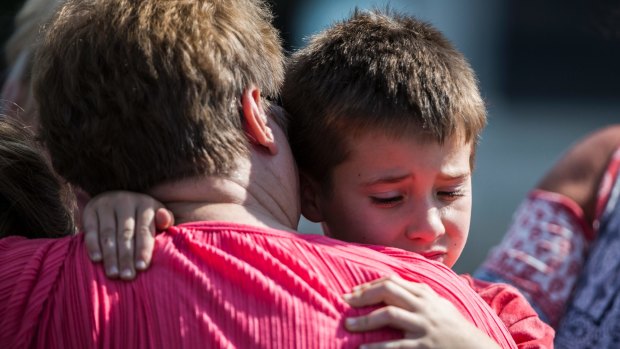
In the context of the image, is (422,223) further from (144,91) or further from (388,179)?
(144,91)

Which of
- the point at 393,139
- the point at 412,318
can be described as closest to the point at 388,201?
the point at 393,139

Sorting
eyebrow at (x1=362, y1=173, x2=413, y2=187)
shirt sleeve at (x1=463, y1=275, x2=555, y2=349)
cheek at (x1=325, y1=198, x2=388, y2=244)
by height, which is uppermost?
eyebrow at (x1=362, y1=173, x2=413, y2=187)

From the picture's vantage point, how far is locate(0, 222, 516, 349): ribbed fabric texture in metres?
1.62

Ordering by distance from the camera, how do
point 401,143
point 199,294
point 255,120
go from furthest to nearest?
1. point 401,143
2. point 255,120
3. point 199,294

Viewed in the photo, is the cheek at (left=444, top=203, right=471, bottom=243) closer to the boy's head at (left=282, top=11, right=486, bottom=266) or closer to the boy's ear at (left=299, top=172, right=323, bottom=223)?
the boy's head at (left=282, top=11, right=486, bottom=266)

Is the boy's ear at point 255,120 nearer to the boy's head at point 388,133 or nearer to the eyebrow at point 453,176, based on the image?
the boy's head at point 388,133

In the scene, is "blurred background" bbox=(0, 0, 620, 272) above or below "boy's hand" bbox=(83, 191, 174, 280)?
below

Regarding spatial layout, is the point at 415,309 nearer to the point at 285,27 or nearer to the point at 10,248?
the point at 10,248

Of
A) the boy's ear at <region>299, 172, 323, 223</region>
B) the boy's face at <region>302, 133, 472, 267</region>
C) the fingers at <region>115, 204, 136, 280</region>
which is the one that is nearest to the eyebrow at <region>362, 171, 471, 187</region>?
the boy's face at <region>302, 133, 472, 267</region>

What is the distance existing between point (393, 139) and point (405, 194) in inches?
5.0

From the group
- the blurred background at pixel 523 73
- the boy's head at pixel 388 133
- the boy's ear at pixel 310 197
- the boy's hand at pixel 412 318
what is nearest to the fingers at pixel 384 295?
the boy's hand at pixel 412 318

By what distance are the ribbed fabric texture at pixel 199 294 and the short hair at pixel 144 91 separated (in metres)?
0.16

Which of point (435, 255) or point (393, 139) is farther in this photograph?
point (435, 255)

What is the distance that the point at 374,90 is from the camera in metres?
2.13
